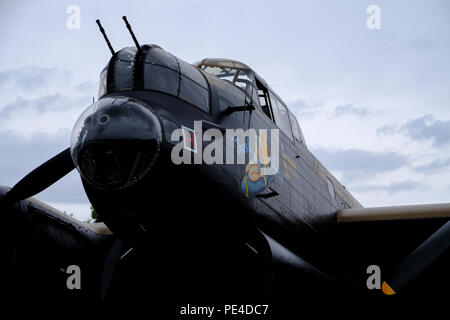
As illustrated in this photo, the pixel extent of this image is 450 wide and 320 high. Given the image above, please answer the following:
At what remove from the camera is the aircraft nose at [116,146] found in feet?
14.4

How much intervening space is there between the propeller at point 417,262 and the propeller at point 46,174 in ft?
14.3

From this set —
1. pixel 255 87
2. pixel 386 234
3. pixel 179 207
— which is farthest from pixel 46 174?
pixel 386 234

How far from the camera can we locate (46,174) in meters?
5.62

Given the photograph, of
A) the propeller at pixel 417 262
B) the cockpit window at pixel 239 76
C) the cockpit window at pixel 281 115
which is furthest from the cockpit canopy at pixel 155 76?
the propeller at pixel 417 262

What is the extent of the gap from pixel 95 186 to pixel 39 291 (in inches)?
132

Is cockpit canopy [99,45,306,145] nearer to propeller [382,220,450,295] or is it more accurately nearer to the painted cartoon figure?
the painted cartoon figure

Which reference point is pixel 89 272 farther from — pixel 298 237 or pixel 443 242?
pixel 443 242

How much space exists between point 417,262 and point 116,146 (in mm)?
4361

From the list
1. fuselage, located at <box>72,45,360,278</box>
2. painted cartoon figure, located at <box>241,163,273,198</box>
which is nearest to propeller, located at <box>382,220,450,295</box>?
fuselage, located at <box>72,45,360,278</box>

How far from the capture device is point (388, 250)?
8.74 metres

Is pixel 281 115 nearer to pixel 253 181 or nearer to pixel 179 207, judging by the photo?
pixel 253 181

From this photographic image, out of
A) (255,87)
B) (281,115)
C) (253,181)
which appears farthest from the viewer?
(281,115)

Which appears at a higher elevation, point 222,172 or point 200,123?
point 200,123
